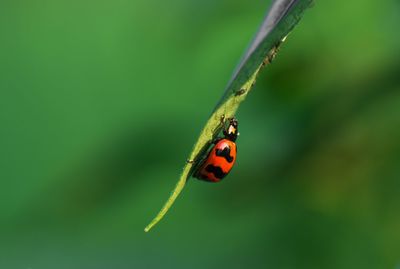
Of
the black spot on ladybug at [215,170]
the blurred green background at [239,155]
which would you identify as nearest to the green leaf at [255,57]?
the blurred green background at [239,155]

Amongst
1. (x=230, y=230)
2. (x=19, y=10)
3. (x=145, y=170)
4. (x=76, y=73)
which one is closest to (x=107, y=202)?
(x=145, y=170)

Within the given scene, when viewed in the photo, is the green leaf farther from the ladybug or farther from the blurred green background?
the ladybug

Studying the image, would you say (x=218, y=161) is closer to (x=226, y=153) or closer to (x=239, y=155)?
(x=226, y=153)

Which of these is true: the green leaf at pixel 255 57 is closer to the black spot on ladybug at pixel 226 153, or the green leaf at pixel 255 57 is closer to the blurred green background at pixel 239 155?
the blurred green background at pixel 239 155

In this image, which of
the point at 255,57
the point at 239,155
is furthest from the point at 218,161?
the point at 255,57

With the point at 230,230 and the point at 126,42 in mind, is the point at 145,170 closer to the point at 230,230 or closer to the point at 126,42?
the point at 230,230

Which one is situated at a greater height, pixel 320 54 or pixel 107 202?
pixel 320 54
